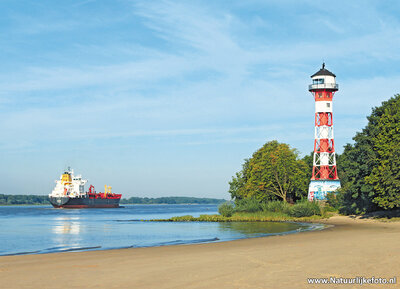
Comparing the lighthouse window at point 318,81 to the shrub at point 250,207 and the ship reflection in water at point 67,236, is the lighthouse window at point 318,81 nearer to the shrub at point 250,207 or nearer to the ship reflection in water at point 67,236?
the shrub at point 250,207

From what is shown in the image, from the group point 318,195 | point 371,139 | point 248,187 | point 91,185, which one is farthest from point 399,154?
point 91,185

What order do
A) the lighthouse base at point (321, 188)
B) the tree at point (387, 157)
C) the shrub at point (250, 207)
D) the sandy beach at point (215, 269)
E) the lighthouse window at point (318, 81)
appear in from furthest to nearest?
the lighthouse window at point (318, 81)
the lighthouse base at point (321, 188)
the shrub at point (250, 207)
the tree at point (387, 157)
the sandy beach at point (215, 269)

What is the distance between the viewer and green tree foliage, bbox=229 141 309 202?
237 ft

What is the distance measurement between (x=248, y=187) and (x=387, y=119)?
1269 inches

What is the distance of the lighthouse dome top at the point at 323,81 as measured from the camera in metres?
68.8

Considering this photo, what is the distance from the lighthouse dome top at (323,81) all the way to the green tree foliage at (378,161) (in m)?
23.8

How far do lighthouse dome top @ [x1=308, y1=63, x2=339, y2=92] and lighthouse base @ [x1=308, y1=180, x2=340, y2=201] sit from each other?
1431 centimetres

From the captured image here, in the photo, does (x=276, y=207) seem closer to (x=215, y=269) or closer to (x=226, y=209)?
(x=226, y=209)

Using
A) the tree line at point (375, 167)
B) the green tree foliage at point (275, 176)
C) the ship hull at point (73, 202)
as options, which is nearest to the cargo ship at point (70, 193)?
the ship hull at point (73, 202)

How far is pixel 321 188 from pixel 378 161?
25571 millimetres

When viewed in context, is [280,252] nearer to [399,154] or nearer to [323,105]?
[399,154]

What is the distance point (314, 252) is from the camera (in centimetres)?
2038

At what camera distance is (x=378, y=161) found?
4253 cm

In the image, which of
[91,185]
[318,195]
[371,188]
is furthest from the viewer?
[91,185]
